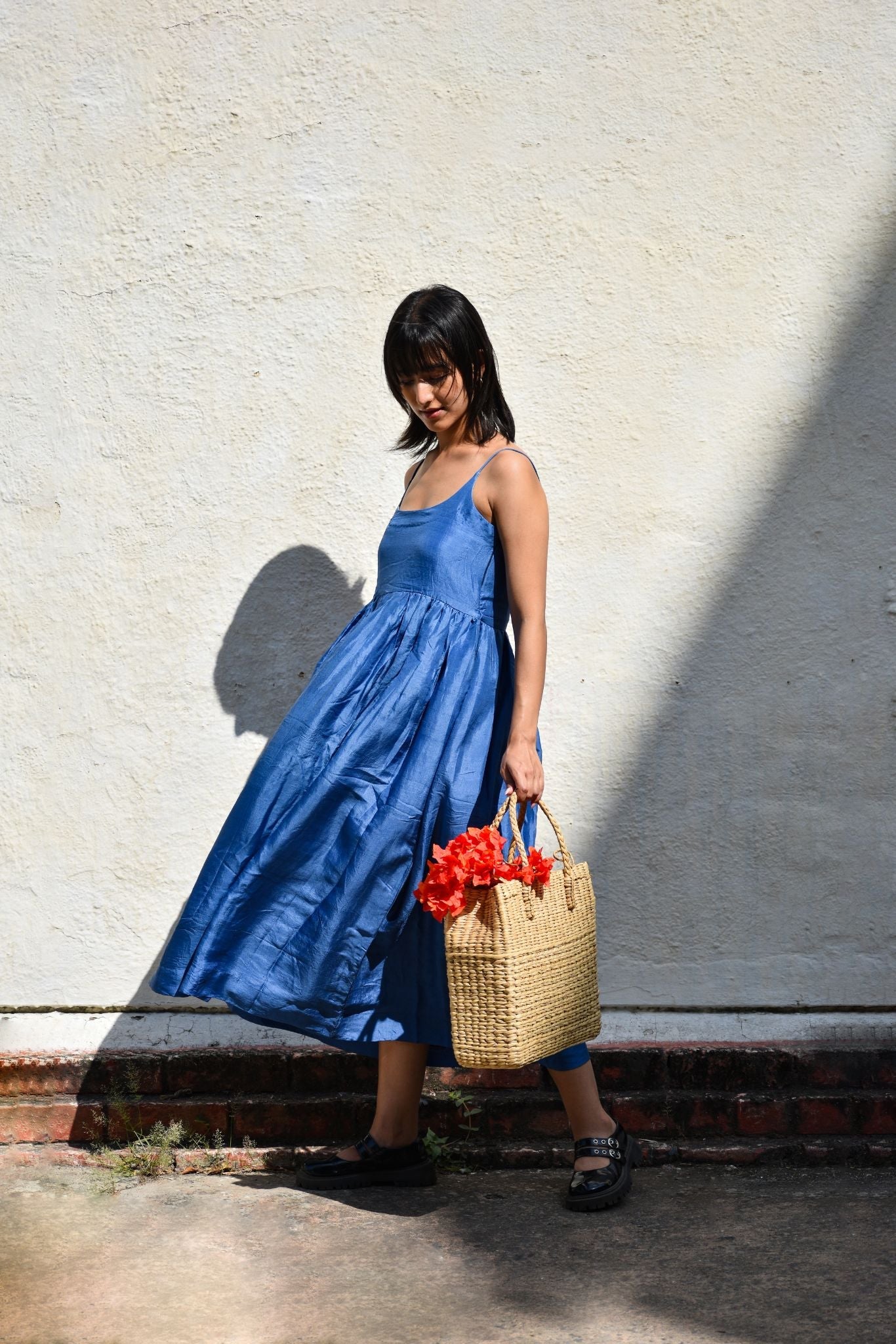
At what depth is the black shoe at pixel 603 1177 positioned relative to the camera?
2553 millimetres

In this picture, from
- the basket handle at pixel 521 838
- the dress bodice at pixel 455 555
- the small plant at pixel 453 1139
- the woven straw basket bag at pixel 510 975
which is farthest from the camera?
the small plant at pixel 453 1139

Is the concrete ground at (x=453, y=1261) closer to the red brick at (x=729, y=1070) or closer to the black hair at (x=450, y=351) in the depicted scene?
the red brick at (x=729, y=1070)

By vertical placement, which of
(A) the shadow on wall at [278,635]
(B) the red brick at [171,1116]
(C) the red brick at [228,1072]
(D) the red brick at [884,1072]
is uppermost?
(A) the shadow on wall at [278,635]

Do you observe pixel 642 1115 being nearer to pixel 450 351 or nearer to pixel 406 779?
pixel 406 779

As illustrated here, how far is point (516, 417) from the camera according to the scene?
3117mm

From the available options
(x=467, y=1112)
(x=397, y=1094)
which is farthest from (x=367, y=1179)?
(x=467, y=1112)

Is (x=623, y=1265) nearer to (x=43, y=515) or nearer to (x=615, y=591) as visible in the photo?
(x=615, y=591)

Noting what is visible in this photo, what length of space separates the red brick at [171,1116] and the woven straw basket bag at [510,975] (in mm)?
956

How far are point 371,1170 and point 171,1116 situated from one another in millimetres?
565

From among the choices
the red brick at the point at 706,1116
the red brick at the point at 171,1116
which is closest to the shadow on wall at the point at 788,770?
the red brick at the point at 706,1116

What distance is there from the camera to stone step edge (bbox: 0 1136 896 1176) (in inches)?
110

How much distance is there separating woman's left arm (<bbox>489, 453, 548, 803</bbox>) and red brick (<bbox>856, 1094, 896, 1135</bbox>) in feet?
3.94

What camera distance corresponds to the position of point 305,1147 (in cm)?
290

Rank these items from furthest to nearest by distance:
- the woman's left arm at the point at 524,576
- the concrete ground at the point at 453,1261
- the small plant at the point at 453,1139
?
the small plant at the point at 453,1139 → the woman's left arm at the point at 524,576 → the concrete ground at the point at 453,1261
